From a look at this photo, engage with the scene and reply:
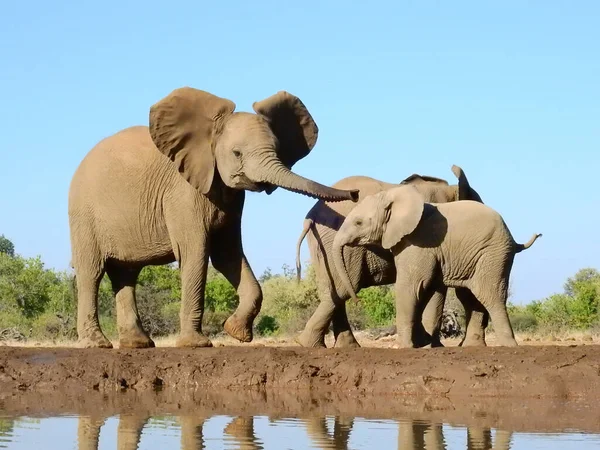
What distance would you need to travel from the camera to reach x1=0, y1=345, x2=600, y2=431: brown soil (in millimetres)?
11844

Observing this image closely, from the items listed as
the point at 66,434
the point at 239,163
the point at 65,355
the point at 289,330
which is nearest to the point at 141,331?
the point at 65,355

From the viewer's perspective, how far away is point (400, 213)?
47.1 feet

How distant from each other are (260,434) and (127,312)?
6.09 m

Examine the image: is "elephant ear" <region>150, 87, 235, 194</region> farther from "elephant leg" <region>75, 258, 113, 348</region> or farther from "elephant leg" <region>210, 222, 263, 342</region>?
"elephant leg" <region>75, 258, 113, 348</region>

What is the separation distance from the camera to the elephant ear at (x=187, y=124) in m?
14.7

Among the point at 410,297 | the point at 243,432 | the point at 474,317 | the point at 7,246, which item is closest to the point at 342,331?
the point at 474,317

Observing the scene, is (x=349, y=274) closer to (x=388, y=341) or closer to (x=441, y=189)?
(x=441, y=189)

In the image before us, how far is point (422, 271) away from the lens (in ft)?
46.9

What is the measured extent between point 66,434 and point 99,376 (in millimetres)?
3480

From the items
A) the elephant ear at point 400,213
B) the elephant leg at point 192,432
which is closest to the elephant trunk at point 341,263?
the elephant ear at point 400,213

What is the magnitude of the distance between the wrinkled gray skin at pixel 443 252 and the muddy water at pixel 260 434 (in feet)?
11.5

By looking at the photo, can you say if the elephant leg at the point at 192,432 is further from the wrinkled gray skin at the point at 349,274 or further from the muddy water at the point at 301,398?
the wrinkled gray skin at the point at 349,274

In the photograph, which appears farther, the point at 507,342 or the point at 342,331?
the point at 342,331

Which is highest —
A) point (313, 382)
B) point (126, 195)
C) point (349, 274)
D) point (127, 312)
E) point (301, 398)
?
point (126, 195)
